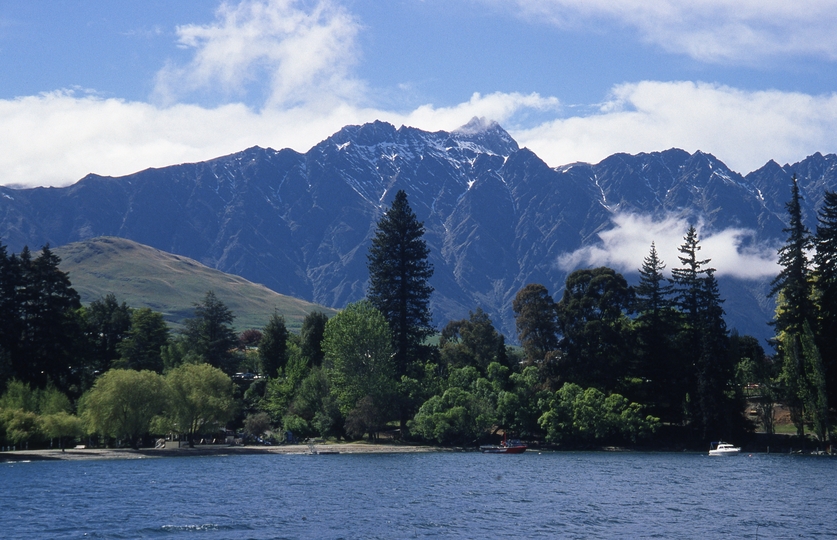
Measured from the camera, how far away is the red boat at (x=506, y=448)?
90.8m

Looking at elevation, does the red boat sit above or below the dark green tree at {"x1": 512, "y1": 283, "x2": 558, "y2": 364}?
below

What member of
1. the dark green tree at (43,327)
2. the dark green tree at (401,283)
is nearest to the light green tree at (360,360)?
the dark green tree at (401,283)

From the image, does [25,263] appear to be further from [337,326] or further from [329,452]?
[329,452]

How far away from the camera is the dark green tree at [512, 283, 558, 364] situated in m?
105

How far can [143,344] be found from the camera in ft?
390

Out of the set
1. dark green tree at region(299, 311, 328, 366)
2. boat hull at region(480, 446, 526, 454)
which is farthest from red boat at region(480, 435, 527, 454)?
dark green tree at region(299, 311, 328, 366)

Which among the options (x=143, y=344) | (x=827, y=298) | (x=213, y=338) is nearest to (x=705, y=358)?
(x=827, y=298)

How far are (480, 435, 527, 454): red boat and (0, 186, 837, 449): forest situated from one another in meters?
3.51

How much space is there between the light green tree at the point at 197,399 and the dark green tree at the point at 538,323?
35.7 m

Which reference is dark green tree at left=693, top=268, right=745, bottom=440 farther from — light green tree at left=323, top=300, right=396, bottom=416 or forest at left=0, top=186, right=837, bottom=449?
light green tree at left=323, top=300, right=396, bottom=416

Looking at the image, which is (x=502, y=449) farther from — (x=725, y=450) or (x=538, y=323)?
(x=725, y=450)

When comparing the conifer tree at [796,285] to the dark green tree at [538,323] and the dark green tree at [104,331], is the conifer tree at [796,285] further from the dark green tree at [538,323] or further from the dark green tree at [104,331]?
the dark green tree at [104,331]

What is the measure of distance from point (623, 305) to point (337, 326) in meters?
33.7

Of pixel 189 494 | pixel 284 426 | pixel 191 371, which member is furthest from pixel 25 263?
pixel 189 494
